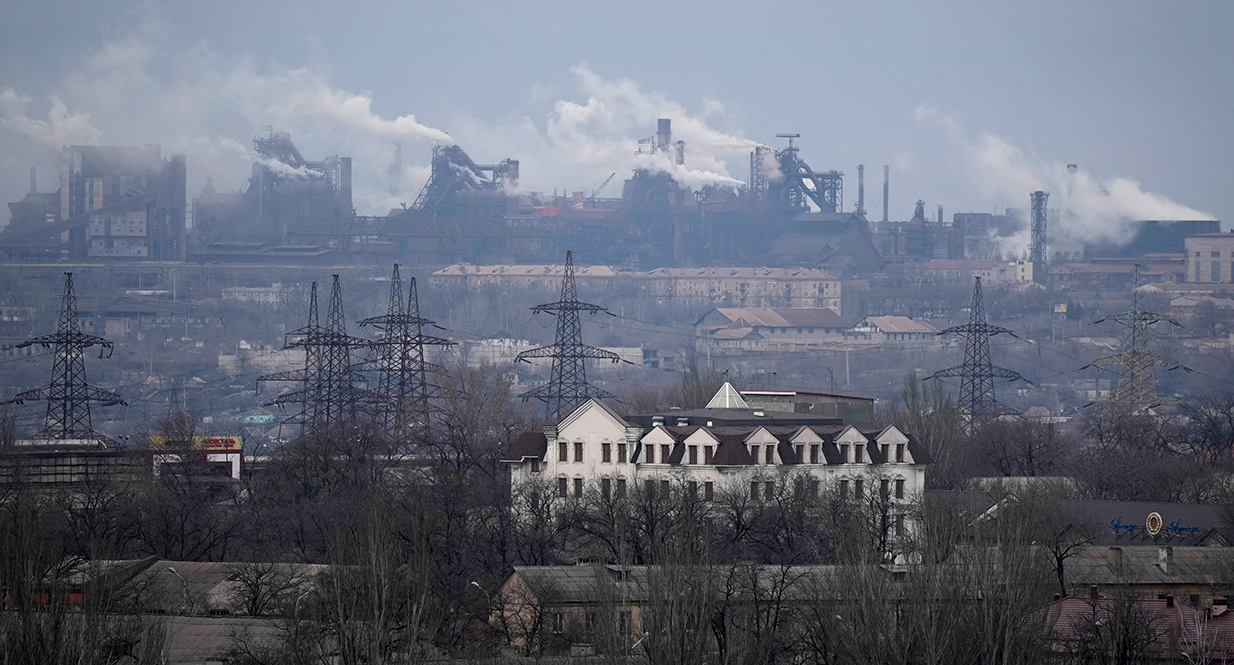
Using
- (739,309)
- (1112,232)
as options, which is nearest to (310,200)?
(739,309)

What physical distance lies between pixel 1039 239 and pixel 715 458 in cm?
14282

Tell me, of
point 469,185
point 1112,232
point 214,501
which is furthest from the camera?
point 469,185

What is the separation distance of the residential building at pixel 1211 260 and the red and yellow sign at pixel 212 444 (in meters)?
114

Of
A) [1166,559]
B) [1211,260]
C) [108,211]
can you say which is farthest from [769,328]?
[1166,559]

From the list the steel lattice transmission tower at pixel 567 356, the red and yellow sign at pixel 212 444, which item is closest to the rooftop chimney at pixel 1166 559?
the steel lattice transmission tower at pixel 567 356

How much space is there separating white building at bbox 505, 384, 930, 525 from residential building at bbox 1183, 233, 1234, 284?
129 m

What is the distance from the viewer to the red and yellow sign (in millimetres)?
60062

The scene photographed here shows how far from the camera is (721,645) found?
24.3m

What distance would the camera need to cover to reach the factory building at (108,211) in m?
173

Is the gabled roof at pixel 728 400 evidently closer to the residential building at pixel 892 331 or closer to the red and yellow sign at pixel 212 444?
the red and yellow sign at pixel 212 444

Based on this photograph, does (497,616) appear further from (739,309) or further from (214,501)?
(739,309)

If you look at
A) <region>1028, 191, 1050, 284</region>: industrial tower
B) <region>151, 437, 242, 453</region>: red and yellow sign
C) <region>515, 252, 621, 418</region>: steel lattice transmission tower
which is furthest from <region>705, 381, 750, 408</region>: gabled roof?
<region>1028, 191, 1050, 284</region>: industrial tower

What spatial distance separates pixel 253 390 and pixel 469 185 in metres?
83.0

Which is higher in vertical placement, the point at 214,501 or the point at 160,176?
the point at 160,176
